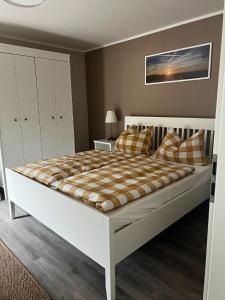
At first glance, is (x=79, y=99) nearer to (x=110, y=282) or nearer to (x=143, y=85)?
(x=143, y=85)

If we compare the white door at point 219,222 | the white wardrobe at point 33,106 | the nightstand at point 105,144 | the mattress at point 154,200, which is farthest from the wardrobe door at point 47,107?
the white door at point 219,222

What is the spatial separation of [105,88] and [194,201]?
281cm

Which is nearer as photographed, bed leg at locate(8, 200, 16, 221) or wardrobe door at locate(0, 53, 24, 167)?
bed leg at locate(8, 200, 16, 221)

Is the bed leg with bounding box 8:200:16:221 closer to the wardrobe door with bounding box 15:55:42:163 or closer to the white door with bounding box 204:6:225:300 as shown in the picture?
the wardrobe door with bounding box 15:55:42:163

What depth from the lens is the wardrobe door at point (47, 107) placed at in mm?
3594

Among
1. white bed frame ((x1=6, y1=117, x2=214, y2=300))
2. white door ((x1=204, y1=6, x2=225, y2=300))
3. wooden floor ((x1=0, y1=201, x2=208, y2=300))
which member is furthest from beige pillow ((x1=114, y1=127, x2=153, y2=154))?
white door ((x1=204, y1=6, x2=225, y2=300))

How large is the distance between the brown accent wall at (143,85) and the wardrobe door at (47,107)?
3.40ft

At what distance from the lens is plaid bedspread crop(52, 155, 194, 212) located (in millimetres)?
1667

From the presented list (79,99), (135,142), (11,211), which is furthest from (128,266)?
(79,99)

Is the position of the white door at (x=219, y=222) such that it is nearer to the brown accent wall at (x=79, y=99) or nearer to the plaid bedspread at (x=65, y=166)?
the plaid bedspread at (x=65, y=166)

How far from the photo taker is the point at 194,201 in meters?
2.33

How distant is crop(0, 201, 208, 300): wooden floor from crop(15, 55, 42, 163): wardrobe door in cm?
142

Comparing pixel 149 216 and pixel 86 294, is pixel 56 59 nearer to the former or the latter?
pixel 149 216

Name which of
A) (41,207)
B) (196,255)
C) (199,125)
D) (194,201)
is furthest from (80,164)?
(199,125)
